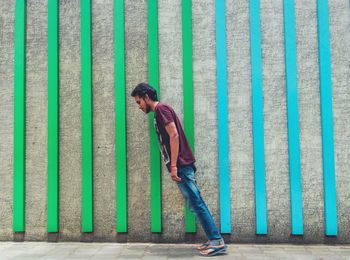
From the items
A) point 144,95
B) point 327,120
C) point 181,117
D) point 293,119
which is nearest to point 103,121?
point 144,95

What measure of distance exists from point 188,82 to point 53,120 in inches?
60.5

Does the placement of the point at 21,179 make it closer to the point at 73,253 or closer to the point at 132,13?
the point at 73,253

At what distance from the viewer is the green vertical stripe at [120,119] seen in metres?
4.37

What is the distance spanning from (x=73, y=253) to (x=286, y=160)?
236cm

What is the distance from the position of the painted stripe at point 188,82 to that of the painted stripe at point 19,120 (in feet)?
5.85

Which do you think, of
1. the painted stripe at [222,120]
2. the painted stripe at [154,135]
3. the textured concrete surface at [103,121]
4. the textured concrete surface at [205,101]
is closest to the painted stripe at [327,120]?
the painted stripe at [222,120]

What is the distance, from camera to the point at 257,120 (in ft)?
14.3

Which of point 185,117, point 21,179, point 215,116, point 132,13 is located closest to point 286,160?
point 215,116

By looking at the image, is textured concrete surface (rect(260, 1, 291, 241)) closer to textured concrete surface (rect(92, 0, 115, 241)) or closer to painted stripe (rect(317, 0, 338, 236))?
painted stripe (rect(317, 0, 338, 236))

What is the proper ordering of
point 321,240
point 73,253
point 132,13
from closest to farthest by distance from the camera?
1. point 73,253
2. point 321,240
3. point 132,13

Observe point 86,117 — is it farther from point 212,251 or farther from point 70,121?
point 212,251

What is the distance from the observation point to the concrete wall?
14.1 feet

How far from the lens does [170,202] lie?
14.4ft

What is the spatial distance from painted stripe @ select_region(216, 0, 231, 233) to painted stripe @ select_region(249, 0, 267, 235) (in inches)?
11.7
